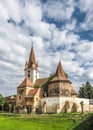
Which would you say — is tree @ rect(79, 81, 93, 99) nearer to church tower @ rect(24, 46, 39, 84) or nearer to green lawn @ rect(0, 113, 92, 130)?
church tower @ rect(24, 46, 39, 84)

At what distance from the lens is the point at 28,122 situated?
50.7 meters

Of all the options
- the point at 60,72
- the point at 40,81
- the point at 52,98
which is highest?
the point at 60,72

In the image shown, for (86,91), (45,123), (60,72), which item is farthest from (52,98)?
(86,91)

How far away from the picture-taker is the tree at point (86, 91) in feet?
295

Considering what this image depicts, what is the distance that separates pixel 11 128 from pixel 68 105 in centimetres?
2271

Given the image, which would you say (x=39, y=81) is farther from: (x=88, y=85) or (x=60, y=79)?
(x=60, y=79)

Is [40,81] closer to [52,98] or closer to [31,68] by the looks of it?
[31,68]

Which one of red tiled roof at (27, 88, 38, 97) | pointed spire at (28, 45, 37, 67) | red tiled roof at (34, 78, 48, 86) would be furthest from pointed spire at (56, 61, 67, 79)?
pointed spire at (28, 45, 37, 67)

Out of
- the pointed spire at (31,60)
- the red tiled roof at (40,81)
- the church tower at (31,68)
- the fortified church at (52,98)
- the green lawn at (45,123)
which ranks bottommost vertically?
the green lawn at (45,123)

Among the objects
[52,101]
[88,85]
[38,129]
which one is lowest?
[38,129]

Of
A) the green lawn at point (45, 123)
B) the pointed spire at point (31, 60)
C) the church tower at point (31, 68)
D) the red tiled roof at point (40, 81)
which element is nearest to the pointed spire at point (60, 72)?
the red tiled roof at point (40, 81)

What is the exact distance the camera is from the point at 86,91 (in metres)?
90.6

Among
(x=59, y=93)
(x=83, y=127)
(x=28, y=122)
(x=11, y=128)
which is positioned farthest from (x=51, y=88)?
(x=83, y=127)

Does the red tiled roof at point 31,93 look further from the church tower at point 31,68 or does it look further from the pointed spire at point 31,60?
the pointed spire at point 31,60
